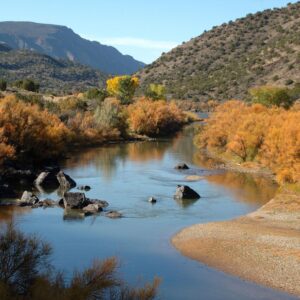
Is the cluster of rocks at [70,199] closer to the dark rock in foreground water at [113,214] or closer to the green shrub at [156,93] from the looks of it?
the dark rock in foreground water at [113,214]

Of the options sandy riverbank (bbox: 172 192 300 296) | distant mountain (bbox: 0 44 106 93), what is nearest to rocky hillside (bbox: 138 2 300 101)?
distant mountain (bbox: 0 44 106 93)

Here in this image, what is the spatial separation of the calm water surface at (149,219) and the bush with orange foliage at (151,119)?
27.4 m

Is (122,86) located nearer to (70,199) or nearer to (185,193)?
(185,193)

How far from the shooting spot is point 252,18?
163 metres

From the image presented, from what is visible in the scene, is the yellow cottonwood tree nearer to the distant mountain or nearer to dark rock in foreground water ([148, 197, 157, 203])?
the distant mountain

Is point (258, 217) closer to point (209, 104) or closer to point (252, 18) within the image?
point (209, 104)

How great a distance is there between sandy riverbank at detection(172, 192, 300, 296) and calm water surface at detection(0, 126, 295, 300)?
2.64 ft

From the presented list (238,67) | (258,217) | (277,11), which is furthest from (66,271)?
(277,11)

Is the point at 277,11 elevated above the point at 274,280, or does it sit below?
above

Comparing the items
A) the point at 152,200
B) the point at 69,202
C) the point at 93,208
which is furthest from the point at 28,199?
the point at 152,200

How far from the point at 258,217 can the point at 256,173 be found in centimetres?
1910

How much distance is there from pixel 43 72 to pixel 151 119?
288 feet

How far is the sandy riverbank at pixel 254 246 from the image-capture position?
2678 cm

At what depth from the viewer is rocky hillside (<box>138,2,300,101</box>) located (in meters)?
130
